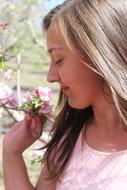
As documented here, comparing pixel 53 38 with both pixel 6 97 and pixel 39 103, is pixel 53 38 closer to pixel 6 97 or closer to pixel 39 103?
pixel 39 103

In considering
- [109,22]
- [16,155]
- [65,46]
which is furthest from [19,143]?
[109,22]

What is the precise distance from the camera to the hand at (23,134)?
1581 millimetres

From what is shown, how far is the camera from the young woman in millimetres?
1374

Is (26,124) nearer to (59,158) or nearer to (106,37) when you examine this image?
(59,158)

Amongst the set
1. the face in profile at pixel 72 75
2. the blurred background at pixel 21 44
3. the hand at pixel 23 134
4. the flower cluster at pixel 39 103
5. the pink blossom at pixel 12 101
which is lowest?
the blurred background at pixel 21 44

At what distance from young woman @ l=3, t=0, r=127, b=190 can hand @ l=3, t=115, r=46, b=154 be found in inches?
4.4

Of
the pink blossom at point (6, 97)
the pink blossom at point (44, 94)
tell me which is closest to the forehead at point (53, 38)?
the pink blossom at point (44, 94)

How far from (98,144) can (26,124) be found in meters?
0.25

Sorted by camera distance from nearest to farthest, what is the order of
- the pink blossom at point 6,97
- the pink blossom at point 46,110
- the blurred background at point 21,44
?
the pink blossom at point 46,110
the pink blossom at point 6,97
the blurred background at point 21,44

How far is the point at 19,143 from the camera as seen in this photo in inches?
64.0

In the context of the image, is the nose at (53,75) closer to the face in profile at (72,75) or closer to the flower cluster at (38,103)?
the face in profile at (72,75)

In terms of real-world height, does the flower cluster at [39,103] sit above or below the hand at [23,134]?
above

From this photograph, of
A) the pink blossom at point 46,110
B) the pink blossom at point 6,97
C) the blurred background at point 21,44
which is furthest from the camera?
the blurred background at point 21,44

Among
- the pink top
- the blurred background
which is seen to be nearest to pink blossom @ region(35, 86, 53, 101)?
the pink top
